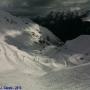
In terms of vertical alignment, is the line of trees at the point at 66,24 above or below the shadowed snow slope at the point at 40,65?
above

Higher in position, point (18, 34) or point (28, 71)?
point (18, 34)

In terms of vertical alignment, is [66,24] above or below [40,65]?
above

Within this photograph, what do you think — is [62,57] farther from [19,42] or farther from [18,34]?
[18,34]

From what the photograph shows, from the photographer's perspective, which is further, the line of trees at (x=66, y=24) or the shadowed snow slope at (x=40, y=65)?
the line of trees at (x=66, y=24)

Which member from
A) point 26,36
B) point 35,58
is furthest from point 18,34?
point 35,58

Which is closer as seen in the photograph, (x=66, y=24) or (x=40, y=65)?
(x=40, y=65)
